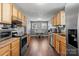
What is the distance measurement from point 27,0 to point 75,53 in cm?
134

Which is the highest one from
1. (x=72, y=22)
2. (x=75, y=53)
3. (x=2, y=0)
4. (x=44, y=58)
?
(x=2, y=0)

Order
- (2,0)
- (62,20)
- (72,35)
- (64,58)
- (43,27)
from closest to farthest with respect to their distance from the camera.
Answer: (64,58) < (2,0) < (72,35) < (62,20) < (43,27)

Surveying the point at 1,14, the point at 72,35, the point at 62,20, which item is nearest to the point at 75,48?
the point at 72,35

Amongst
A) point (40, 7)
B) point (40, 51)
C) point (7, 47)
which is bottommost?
point (40, 51)

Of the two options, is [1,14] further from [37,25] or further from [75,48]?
[37,25]

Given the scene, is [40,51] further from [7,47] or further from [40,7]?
[7,47]

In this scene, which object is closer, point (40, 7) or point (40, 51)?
point (40, 7)

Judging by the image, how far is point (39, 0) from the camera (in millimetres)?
1142

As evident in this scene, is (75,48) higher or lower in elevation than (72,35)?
lower

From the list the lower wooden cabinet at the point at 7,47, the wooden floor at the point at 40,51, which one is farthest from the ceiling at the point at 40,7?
the wooden floor at the point at 40,51

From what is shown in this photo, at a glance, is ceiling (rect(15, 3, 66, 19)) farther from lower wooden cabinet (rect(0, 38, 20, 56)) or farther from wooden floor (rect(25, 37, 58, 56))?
wooden floor (rect(25, 37, 58, 56))

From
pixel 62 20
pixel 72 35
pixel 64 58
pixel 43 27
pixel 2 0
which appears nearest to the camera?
pixel 64 58

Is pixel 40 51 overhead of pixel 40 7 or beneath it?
beneath

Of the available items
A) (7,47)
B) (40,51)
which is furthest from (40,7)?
(7,47)
